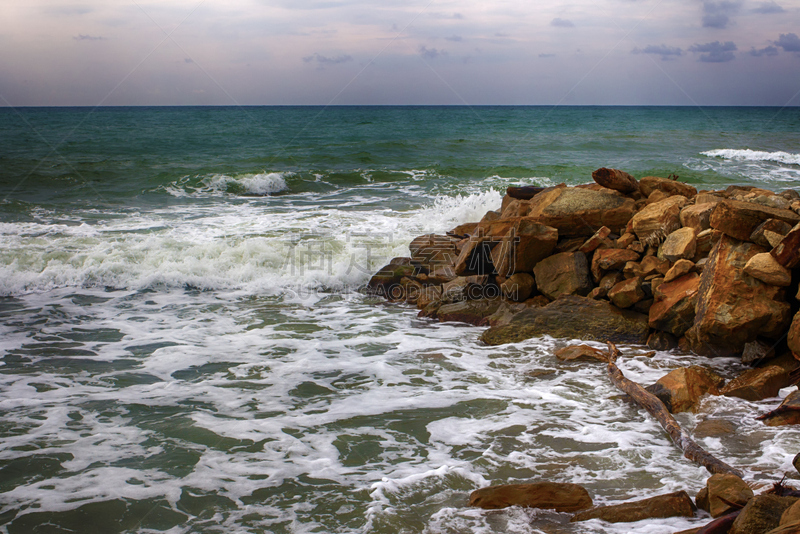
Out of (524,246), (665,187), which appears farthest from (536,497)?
(665,187)

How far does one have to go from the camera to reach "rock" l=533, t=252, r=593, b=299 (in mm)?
6605

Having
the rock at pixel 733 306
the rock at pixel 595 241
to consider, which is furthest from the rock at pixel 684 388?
the rock at pixel 595 241

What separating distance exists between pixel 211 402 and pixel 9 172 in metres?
18.8

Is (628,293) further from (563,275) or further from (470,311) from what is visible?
(470,311)

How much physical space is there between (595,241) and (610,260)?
445mm

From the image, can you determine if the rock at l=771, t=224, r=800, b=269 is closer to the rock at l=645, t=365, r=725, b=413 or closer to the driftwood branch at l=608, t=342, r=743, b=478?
the rock at l=645, t=365, r=725, b=413

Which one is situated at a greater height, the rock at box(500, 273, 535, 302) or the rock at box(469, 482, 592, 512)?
the rock at box(500, 273, 535, 302)

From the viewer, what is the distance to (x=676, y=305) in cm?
563

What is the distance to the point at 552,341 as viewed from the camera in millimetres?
6078

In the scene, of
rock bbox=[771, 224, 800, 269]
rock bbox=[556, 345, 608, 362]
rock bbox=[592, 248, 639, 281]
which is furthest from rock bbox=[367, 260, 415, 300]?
rock bbox=[771, 224, 800, 269]

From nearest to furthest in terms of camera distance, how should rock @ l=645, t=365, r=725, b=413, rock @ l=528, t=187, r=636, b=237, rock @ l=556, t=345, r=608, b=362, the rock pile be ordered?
rock @ l=645, t=365, r=725, b=413 → the rock pile → rock @ l=556, t=345, r=608, b=362 → rock @ l=528, t=187, r=636, b=237

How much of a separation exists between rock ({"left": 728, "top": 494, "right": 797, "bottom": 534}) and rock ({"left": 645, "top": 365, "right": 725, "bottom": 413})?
1.85 metres

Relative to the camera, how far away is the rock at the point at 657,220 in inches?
256

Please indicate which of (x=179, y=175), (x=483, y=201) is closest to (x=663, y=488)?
(x=483, y=201)
